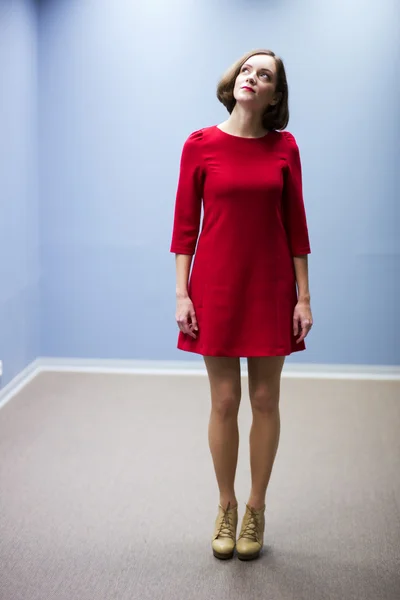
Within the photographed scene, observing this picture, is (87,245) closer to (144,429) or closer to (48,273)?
(48,273)

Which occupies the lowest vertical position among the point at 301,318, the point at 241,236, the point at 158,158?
the point at 301,318

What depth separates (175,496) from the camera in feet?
9.31

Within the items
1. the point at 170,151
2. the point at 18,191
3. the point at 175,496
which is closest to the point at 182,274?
the point at 175,496

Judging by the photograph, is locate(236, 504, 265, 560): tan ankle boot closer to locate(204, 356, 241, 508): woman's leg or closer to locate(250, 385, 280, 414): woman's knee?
locate(204, 356, 241, 508): woman's leg

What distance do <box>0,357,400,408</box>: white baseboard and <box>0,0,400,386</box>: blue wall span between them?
4 centimetres

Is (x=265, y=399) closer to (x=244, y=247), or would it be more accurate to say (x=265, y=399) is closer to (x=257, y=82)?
(x=244, y=247)

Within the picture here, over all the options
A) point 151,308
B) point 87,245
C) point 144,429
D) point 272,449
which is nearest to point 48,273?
point 87,245

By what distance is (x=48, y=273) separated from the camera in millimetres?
4406

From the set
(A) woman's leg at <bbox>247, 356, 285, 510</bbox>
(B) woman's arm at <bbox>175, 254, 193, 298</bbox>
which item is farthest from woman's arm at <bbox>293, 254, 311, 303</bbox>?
(B) woman's arm at <bbox>175, 254, 193, 298</bbox>

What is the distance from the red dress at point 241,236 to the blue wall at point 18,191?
1.75 meters

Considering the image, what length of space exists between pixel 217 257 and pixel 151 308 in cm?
220

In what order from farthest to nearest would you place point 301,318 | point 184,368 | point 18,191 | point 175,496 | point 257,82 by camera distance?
point 184,368
point 18,191
point 175,496
point 301,318
point 257,82

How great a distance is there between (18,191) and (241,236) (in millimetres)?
2080

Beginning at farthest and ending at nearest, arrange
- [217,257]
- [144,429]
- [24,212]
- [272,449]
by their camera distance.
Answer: [24,212], [144,429], [272,449], [217,257]
